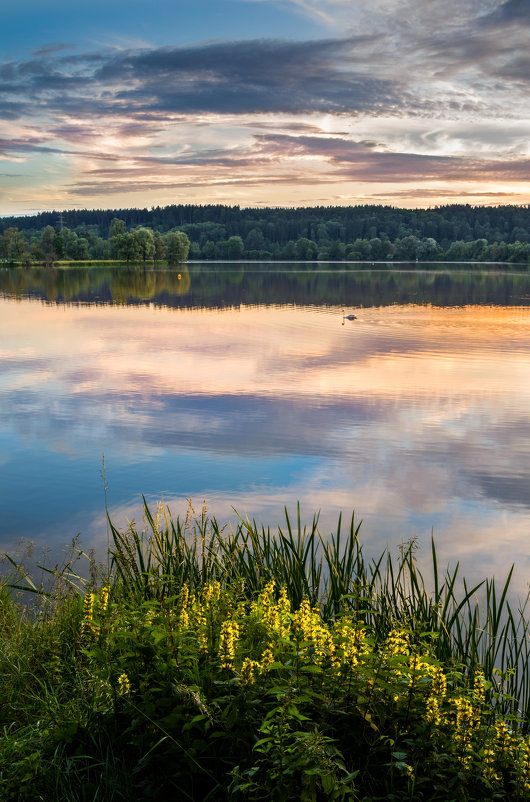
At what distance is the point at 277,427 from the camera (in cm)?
1838

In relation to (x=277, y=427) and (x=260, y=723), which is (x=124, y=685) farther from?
(x=277, y=427)

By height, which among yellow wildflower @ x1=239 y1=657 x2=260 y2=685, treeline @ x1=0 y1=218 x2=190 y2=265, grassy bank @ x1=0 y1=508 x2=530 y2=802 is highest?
treeline @ x1=0 y1=218 x2=190 y2=265

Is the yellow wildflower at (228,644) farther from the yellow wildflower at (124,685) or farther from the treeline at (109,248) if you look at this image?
the treeline at (109,248)

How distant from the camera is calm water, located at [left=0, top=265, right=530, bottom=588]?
12102 millimetres

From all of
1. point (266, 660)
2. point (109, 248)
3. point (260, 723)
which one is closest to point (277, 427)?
point (266, 660)

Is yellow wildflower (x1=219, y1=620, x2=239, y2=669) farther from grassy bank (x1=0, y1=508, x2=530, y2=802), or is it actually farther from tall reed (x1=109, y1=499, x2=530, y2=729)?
tall reed (x1=109, y1=499, x2=530, y2=729)

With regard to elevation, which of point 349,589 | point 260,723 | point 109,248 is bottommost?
point 349,589

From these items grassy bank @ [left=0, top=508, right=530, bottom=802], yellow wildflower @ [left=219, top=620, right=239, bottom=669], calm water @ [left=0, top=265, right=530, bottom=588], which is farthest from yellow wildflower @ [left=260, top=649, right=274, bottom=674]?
calm water @ [left=0, top=265, right=530, bottom=588]

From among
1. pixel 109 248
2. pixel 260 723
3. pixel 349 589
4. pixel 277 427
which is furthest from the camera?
pixel 109 248

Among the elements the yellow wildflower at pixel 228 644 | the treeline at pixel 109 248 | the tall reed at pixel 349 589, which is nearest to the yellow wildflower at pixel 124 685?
the yellow wildflower at pixel 228 644

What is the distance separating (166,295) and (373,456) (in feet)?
171

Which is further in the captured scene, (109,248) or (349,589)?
(109,248)

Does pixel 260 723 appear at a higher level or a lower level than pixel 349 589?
higher

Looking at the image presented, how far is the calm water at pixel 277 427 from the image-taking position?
476 inches
